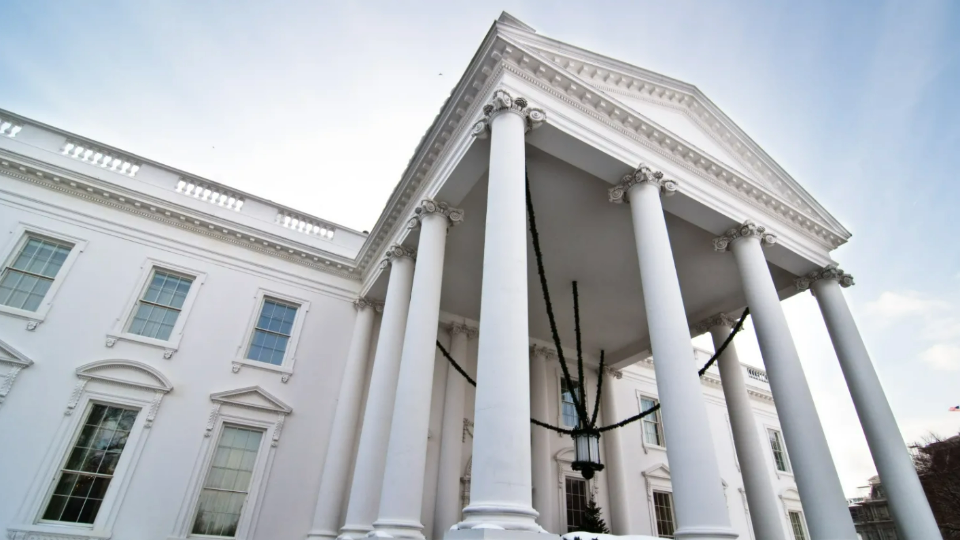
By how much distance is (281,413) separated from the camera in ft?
34.7

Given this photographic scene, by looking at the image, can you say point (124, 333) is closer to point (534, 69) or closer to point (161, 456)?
point (161, 456)

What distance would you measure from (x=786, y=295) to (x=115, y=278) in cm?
1554

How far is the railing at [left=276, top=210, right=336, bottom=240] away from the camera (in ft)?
42.0

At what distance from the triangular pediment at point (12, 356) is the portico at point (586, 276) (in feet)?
21.4

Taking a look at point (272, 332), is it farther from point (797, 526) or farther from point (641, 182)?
point (797, 526)

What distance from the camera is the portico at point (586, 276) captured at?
18.3 feet

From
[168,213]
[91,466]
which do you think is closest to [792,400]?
[91,466]

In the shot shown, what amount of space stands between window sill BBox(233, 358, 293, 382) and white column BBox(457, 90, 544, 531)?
23.6ft

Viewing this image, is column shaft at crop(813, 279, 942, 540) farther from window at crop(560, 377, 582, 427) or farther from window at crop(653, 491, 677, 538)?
window at crop(653, 491, 677, 538)

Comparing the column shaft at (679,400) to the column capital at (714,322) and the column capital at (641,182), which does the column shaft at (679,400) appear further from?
the column capital at (714,322)

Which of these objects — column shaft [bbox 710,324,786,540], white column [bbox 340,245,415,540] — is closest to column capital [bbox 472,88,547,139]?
white column [bbox 340,245,415,540]

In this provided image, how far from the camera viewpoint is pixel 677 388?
6.18m

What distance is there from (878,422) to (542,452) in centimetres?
725

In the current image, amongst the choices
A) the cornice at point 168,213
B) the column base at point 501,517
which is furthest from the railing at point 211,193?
the column base at point 501,517
